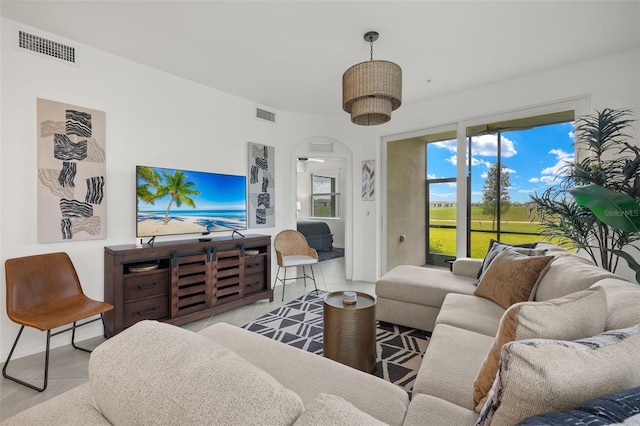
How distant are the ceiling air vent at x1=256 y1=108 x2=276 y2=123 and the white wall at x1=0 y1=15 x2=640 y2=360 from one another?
0.33ft

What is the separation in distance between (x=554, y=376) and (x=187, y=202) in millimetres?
3360

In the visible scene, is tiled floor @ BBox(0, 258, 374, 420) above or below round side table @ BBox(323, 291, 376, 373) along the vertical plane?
below

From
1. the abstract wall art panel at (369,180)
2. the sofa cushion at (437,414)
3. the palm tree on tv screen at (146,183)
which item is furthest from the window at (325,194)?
the sofa cushion at (437,414)

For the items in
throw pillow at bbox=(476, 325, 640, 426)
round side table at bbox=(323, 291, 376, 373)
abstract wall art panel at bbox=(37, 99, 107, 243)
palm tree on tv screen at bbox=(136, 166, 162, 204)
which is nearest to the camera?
throw pillow at bbox=(476, 325, 640, 426)

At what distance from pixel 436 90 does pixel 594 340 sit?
371cm

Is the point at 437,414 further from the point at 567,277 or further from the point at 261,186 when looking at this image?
the point at 261,186

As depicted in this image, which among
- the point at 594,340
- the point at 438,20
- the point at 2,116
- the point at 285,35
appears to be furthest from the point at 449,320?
the point at 2,116

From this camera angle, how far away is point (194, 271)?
2992 mm

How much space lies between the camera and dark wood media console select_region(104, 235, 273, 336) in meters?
2.56

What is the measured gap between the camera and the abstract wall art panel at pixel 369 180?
15.2ft

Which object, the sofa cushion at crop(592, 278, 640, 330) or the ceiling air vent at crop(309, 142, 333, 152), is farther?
the ceiling air vent at crop(309, 142, 333, 152)

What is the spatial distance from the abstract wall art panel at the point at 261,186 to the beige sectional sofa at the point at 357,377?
2736 mm

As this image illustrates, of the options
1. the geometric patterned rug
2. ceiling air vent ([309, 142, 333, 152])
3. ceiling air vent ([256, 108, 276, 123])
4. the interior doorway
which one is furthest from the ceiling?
the interior doorway

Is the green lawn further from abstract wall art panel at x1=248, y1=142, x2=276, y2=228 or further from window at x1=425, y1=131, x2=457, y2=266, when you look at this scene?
abstract wall art panel at x1=248, y1=142, x2=276, y2=228
